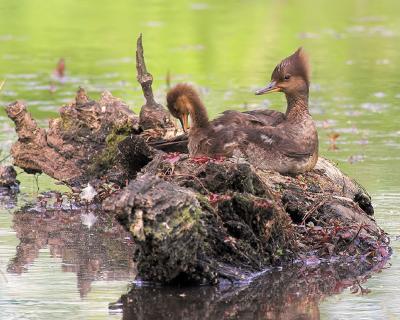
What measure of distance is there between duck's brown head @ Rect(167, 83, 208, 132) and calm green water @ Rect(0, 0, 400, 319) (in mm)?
1412

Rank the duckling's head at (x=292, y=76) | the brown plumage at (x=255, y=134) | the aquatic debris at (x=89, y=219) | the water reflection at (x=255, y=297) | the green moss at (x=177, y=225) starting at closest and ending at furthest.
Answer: the water reflection at (x=255, y=297) → the green moss at (x=177, y=225) → the brown plumage at (x=255, y=134) → the aquatic debris at (x=89, y=219) → the duckling's head at (x=292, y=76)

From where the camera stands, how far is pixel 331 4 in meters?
25.8

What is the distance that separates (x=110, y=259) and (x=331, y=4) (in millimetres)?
18124

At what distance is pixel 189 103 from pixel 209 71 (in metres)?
9.30

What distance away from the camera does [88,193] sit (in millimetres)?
10289

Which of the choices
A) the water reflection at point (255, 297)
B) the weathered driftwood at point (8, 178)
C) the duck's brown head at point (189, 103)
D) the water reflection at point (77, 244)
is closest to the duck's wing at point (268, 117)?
the duck's brown head at point (189, 103)

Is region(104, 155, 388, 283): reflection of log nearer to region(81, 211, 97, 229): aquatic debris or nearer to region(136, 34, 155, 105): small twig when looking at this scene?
region(81, 211, 97, 229): aquatic debris

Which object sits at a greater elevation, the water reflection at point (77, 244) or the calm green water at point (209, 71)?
the water reflection at point (77, 244)

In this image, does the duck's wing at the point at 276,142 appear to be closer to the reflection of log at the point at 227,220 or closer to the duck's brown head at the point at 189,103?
the reflection of log at the point at 227,220

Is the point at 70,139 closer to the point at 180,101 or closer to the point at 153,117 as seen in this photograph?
the point at 153,117

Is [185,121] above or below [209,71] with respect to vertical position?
above

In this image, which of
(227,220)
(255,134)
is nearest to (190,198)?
(227,220)

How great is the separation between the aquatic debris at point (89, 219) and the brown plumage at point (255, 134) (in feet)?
3.22

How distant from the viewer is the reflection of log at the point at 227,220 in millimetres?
7309
